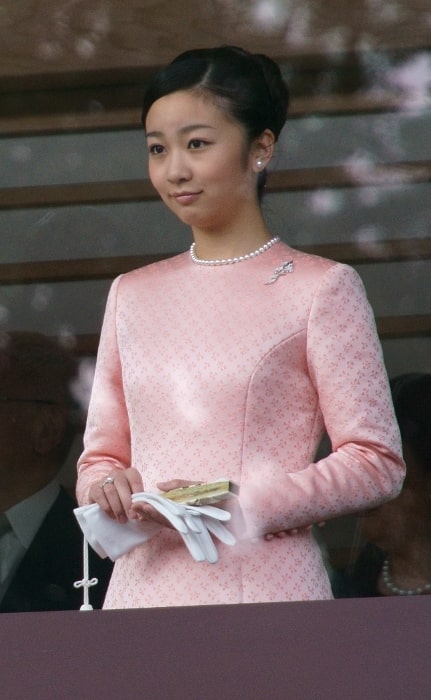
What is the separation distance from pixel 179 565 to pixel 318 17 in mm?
1329

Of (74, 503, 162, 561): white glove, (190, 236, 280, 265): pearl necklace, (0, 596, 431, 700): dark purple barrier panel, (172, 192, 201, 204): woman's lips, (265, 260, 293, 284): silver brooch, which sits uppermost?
(172, 192, 201, 204): woman's lips

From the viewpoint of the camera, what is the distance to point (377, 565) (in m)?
3.81

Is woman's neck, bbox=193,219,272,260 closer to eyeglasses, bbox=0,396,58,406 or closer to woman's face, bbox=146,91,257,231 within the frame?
woman's face, bbox=146,91,257,231

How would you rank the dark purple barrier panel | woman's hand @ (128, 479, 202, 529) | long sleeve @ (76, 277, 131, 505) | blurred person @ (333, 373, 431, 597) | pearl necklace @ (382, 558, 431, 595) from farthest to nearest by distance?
blurred person @ (333, 373, 431, 597) → pearl necklace @ (382, 558, 431, 595) → long sleeve @ (76, 277, 131, 505) → woman's hand @ (128, 479, 202, 529) → the dark purple barrier panel

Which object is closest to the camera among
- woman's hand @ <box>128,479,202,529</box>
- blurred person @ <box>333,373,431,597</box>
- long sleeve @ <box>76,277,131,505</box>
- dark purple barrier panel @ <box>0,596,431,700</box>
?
dark purple barrier panel @ <box>0,596,431,700</box>

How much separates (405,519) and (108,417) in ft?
3.16

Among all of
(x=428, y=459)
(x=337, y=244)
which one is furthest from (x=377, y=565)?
(x=337, y=244)

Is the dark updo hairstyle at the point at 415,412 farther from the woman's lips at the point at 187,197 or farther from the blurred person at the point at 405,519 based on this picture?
the woman's lips at the point at 187,197

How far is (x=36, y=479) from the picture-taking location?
391 cm

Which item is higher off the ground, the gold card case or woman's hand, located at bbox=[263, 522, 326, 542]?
the gold card case

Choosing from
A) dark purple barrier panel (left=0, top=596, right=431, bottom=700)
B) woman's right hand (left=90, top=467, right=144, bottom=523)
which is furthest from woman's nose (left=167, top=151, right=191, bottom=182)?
dark purple barrier panel (left=0, top=596, right=431, bottom=700)

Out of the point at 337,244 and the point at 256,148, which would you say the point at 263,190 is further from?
the point at 337,244

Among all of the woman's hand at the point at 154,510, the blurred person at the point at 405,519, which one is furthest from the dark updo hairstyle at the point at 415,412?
the woman's hand at the point at 154,510

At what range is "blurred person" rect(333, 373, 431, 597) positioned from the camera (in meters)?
3.79
